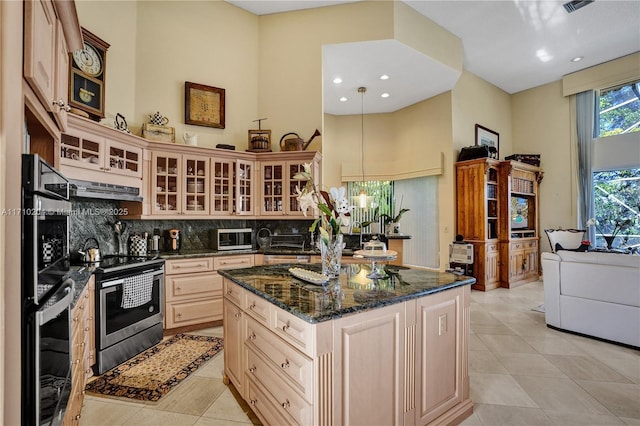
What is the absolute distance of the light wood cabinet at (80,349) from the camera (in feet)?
5.82

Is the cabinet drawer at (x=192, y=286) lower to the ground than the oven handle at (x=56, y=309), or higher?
lower

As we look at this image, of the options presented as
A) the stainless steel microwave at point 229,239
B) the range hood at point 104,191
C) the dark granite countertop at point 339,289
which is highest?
the range hood at point 104,191

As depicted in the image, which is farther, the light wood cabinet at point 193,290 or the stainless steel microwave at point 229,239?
the stainless steel microwave at point 229,239

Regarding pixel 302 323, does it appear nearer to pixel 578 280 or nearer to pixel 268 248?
pixel 268 248

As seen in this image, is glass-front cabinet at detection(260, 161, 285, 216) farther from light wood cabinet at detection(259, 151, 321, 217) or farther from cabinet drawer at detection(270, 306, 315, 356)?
cabinet drawer at detection(270, 306, 315, 356)

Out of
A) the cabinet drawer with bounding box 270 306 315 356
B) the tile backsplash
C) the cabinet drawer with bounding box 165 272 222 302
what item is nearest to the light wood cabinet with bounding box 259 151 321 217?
the tile backsplash

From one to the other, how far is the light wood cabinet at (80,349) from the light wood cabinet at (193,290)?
33.4 inches

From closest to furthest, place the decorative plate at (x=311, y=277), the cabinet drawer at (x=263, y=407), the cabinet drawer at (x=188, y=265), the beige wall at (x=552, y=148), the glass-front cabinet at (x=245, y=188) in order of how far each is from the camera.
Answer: the cabinet drawer at (x=263, y=407) → the decorative plate at (x=311, y=277) → the cabinet drawer at (x=188, y=265) → the glass-front cabinet at (x=245, y=188) → the beige wall at (x=552, y=148)

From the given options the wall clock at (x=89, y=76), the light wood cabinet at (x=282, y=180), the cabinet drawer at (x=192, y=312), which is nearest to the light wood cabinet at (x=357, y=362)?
the cabinet drawer at (x=192, y=312)

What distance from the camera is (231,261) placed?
3832 mm

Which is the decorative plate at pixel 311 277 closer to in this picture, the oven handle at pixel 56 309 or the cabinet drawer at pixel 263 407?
the cabinet drawer at pixel 263 407

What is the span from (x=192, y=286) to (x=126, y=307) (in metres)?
0.78

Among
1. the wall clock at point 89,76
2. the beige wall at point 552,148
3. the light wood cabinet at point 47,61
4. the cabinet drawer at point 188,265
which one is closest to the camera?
the light wood cabinet at point 47,61

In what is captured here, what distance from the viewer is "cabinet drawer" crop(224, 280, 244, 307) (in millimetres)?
2062
